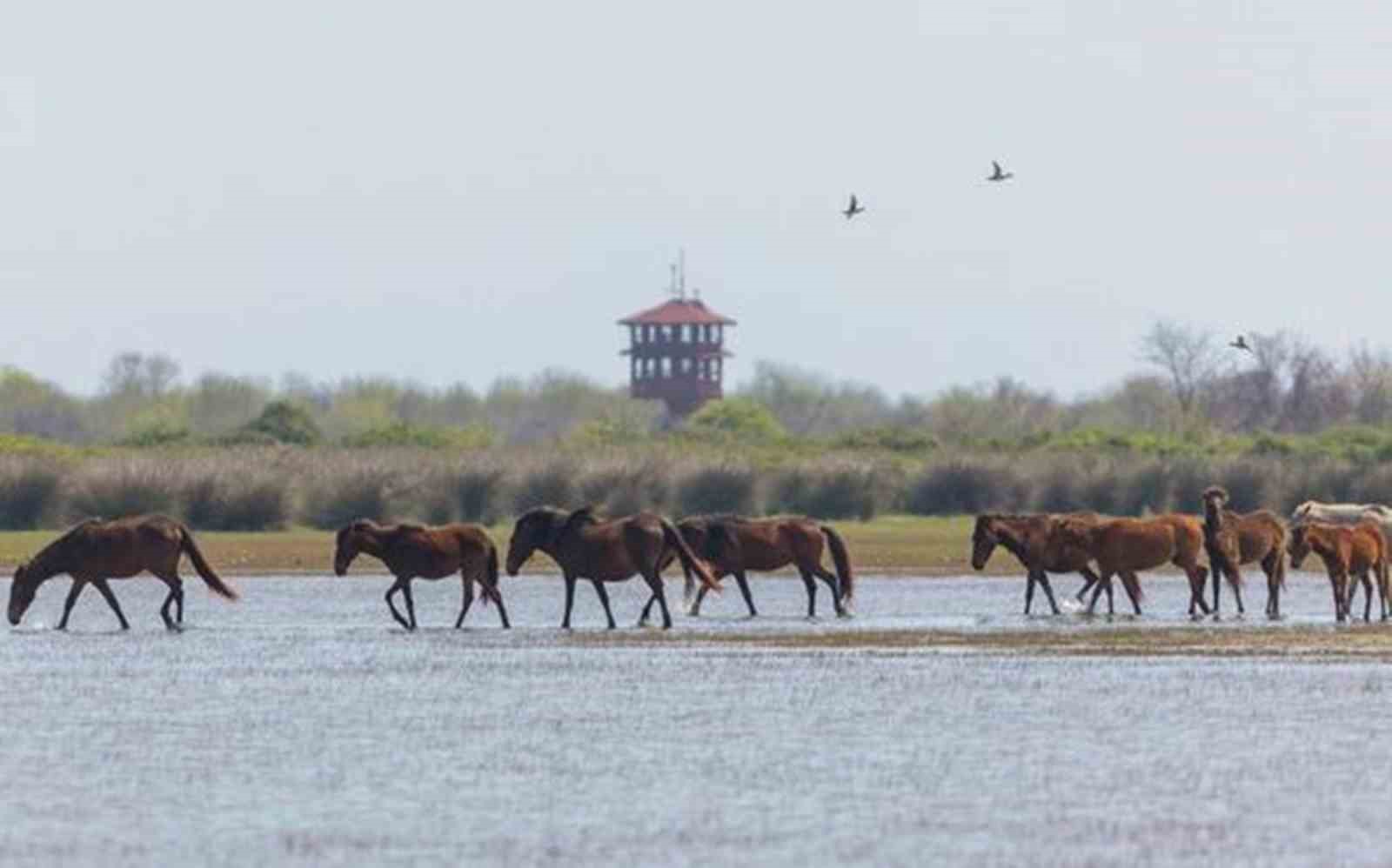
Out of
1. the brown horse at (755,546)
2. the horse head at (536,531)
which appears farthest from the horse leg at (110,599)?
the brown horse at (755,546)

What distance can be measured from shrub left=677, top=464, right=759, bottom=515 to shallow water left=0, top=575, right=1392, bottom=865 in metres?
24.6

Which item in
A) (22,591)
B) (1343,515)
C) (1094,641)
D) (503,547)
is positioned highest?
(1343,515)

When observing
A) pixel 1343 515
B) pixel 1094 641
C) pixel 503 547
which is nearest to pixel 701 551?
pixel 1094 641

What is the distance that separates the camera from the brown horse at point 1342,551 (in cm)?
3656

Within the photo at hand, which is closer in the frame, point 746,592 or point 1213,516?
point 1213,516

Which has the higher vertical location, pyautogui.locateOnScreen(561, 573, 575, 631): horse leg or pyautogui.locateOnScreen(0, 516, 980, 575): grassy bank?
pyautogui.locateOnScreen(0, 516, 980, 575): grassy bank

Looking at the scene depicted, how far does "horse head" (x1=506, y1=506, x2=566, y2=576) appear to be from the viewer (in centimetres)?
3588

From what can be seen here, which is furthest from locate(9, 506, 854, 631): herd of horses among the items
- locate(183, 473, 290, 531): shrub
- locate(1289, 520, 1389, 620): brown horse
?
locate(183, 473, 290, 531): shrub

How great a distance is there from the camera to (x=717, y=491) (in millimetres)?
60906

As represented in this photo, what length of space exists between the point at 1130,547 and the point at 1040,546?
101cm

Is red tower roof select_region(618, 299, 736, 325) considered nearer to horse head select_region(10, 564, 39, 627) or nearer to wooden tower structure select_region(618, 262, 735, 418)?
wooden tower structure select_region(618, 262, 735, 418)

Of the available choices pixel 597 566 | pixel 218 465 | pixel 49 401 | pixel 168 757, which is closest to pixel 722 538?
pixel 597 566

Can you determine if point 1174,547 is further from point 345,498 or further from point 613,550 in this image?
point 345,498

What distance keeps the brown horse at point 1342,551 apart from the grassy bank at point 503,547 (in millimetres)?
12918
